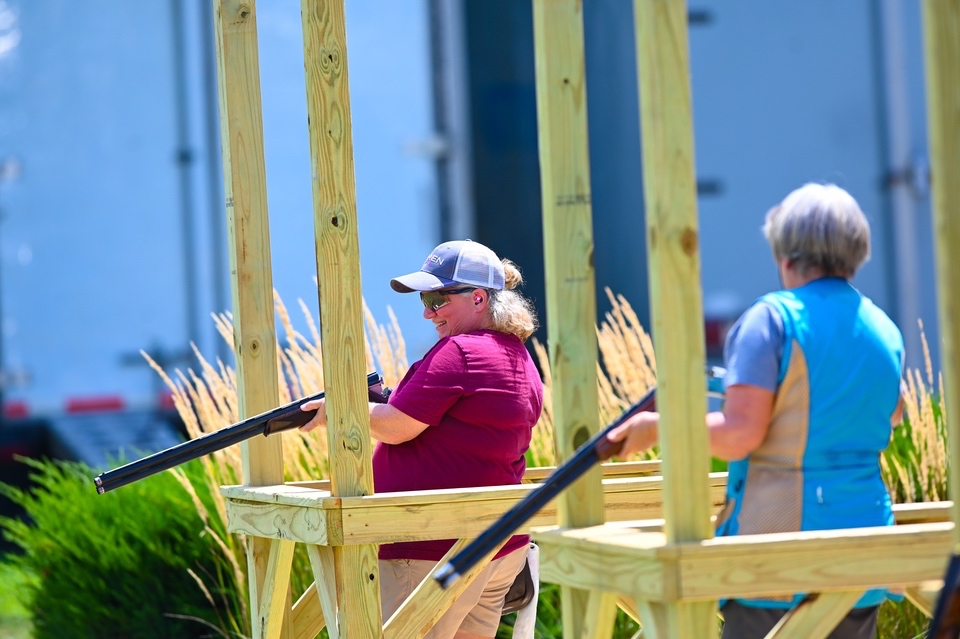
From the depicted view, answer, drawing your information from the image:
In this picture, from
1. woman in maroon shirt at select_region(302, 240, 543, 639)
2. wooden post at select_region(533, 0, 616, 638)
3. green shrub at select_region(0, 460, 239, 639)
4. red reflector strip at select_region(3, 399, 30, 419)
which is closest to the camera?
wooden post at select_region(533, 0, 616, 638)

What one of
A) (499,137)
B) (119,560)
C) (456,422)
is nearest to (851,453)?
(456,422)

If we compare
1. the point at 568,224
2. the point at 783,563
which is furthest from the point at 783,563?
the point at 568,224

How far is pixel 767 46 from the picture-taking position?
857 centimetres

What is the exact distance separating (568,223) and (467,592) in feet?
4.48

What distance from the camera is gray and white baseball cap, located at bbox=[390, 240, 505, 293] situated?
12.9ft

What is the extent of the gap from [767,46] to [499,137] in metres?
1.76

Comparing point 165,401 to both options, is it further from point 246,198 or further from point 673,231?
point 673,231

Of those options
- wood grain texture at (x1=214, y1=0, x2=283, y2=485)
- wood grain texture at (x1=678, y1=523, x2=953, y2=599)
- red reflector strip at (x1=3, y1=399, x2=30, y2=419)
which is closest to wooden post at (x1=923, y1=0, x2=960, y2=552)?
wood grain texture at (x1=678, y1=523, x2=953, y2=599)

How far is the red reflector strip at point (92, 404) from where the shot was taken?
8117mm

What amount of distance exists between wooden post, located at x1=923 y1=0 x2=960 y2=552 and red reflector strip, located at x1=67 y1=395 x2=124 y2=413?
6.54 meters

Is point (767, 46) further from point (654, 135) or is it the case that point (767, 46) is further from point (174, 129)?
point (654, 135)

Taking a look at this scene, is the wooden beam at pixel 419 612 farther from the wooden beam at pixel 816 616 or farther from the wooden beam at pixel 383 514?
the wooden beam at pixel 816 616

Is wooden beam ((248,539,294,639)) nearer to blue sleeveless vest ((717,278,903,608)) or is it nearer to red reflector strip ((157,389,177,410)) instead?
blue sleeveless vest ((717,278,903,608))

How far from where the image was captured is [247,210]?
4.14 m
